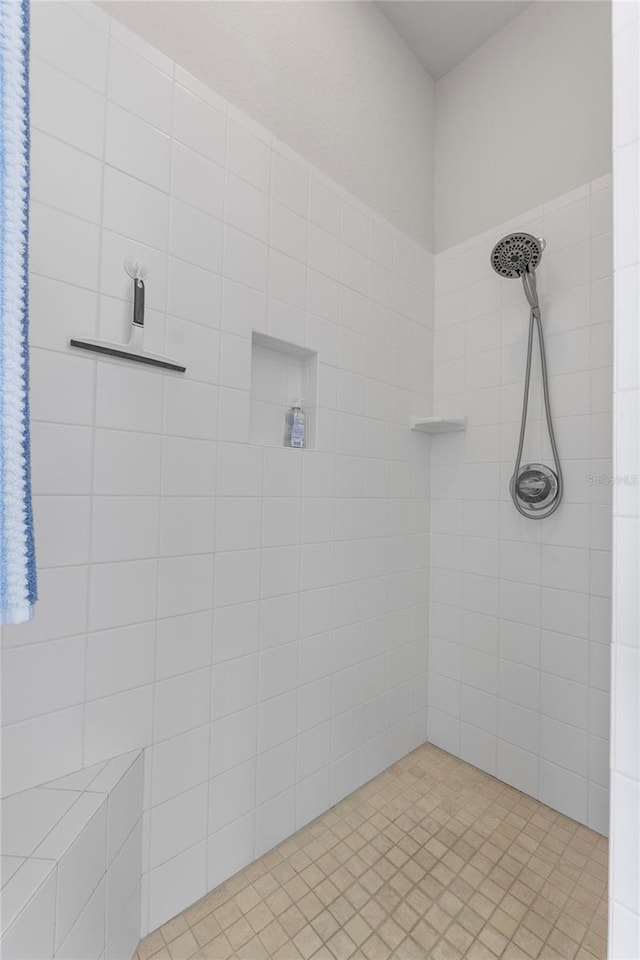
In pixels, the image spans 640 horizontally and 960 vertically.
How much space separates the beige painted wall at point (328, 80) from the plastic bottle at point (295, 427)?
816 mm

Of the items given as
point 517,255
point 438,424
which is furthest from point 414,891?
point 517,255

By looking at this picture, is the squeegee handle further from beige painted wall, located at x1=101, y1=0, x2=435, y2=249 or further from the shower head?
the shower head

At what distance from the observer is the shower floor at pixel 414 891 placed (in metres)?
0.99

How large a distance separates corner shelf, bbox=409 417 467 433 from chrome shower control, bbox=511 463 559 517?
0.97ft

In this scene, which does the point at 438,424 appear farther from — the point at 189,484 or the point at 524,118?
the point at 524,118

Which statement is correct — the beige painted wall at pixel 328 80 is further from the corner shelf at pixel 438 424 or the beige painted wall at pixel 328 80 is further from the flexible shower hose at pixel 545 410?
the corner shelf at pixel 438 424

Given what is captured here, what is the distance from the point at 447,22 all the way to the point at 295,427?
69.4 inches

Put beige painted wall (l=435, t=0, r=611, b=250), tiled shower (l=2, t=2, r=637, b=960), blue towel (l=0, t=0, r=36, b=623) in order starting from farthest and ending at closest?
beige painted wall (l=435, t=0, r=611, b=250)
tiled shower (l=2, t=2, r=637, b=960)
blue towel (l=0, t=0, r=36, b=623)

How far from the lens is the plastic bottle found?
1.38m

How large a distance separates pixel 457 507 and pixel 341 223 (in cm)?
115

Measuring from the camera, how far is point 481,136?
1772 millimetres

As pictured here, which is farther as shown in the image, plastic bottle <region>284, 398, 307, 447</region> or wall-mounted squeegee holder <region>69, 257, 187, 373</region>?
plastic bottle <region>284, 398, 307, 447</region>

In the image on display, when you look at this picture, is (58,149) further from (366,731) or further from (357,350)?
(366,731)

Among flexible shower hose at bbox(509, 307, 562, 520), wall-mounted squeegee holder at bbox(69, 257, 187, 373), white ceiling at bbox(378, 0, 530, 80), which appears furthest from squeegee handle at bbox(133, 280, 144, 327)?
white ceiling at bbox(378, 0, 530, 80)
